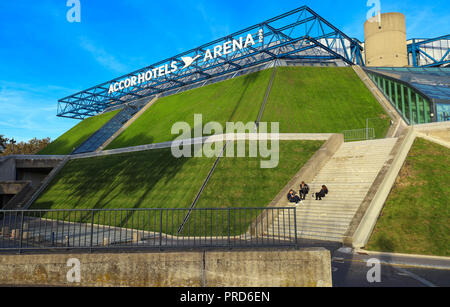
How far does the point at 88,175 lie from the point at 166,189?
13635mm

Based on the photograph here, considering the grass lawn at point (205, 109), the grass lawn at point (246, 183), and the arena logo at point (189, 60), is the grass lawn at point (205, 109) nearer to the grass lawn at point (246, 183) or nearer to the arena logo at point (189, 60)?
the arena logo at point (189, 60)

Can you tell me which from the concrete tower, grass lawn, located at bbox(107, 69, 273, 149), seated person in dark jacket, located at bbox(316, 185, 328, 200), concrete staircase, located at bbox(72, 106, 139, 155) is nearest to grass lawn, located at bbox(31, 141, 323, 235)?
seated person in dark jacket, located at bbox(316, 185, 328, 200)

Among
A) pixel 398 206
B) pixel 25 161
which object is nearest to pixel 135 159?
pixel 25 161

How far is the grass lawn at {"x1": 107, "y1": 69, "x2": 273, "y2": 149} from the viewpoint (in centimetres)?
3203

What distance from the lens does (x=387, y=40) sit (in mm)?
48156

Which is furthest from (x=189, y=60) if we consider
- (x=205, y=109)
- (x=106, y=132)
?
(x=106, y=132)

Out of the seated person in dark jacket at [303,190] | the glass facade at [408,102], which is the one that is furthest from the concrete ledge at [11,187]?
the glass facade at [408,102]

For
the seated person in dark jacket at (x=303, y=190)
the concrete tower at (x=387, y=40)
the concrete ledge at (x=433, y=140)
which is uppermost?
the concrete tower at (x=387, y=40)

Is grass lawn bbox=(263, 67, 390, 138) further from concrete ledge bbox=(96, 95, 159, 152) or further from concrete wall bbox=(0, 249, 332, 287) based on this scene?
concrete ledge bbox=(96, 95, 159, 152)

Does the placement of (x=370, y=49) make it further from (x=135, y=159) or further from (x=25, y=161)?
(x=25, y=161)

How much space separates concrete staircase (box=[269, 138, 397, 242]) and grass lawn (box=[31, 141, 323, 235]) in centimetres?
202

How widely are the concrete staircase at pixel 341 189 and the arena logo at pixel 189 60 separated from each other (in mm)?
20663

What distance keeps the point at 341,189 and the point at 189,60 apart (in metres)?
33.0

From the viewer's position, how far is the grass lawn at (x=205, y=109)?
3203 centimetres
